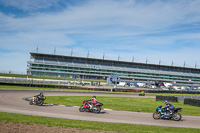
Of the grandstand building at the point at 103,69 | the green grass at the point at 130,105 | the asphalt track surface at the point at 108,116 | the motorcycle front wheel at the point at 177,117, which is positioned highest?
the grandstand building at the point at 103,69

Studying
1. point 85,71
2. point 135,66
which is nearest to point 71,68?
point 85,71

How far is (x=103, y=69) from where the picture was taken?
13438cm

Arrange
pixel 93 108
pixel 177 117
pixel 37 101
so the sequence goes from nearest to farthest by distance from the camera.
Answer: pixel 177 117 → pixel 93 108 → pixel 37 101

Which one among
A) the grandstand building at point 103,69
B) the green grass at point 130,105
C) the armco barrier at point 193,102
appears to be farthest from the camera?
the grandstand building at point 103,69

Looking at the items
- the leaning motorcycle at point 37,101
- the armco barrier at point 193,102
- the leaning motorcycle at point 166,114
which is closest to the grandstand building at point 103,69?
the armco barrier at point 193,102

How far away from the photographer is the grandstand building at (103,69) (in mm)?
123312

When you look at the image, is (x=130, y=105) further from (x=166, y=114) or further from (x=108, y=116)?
(x=108, y=116)

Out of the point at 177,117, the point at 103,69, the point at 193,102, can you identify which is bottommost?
the point at 177,117

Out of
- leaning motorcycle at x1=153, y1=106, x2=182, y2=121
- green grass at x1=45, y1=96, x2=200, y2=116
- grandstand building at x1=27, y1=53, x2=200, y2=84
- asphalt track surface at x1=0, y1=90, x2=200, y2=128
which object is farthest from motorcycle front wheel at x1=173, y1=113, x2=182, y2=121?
grandstand building at x1=27, y1=53, x2=200, y2=84

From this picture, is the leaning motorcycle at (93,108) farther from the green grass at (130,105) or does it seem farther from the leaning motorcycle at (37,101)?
the leaning motorcycle at (37,101)

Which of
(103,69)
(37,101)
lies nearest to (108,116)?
(37,101)

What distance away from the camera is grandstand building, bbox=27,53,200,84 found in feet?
405

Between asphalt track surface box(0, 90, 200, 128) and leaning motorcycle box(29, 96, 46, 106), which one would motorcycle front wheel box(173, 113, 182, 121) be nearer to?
asphalt track surface box(0, 90, 200, 128)

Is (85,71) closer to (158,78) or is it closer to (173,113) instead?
(158,78)
